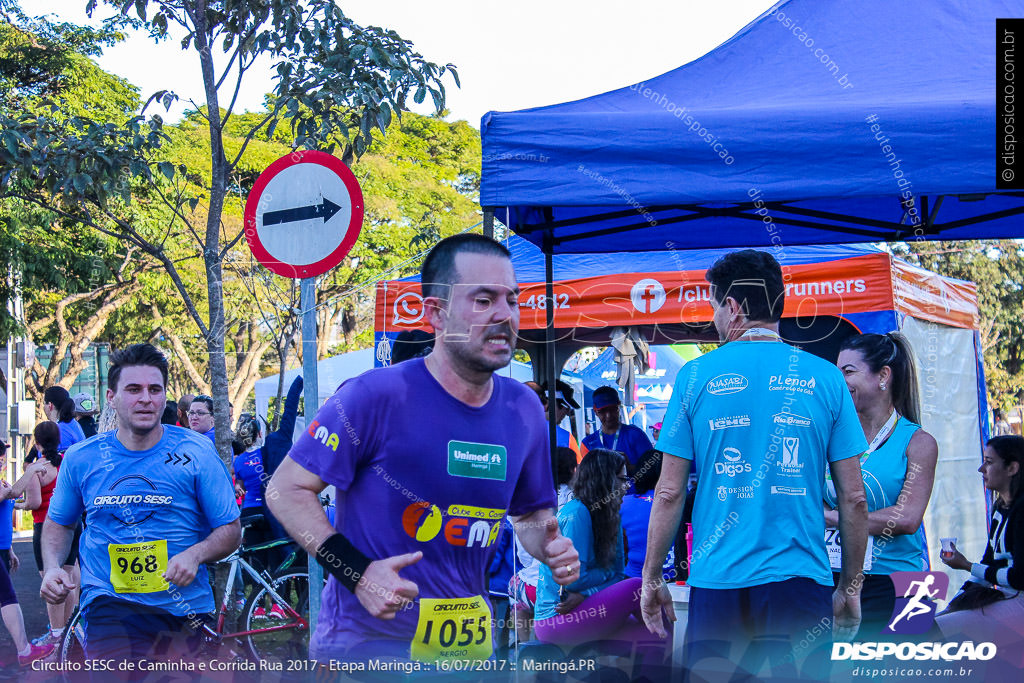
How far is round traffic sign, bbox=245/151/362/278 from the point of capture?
4.81 meters

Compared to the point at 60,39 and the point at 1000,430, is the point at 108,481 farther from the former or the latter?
the point at 60,39

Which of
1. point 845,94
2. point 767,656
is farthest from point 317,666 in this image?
point 845,94

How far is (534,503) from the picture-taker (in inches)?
117

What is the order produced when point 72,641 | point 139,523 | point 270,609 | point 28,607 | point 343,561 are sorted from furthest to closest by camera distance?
point 28,607
point 270,609
point 72,641
point 139,523
point 343,561

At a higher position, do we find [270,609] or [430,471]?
[430,471]

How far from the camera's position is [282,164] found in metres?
4.88

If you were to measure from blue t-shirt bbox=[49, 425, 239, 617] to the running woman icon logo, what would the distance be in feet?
8.99

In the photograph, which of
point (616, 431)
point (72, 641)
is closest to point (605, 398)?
point (616, 431)

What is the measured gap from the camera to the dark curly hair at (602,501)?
4.79m

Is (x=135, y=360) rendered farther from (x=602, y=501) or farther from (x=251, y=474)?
(x=251, y=474)

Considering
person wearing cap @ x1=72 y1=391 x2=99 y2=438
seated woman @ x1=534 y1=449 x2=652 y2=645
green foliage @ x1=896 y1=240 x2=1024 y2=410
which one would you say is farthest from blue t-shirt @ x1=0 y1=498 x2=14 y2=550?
green foliage @ x1=896 y1=240 x2=1024 y2=410

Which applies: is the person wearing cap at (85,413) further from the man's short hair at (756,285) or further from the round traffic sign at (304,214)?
the man's short hair at (756,285)

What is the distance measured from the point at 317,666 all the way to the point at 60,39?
74.8 feet

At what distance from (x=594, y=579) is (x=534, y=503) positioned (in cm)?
195
